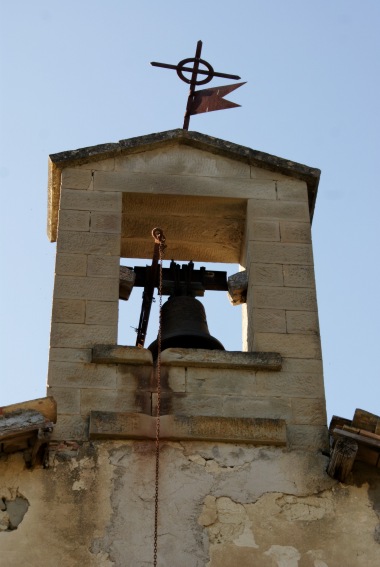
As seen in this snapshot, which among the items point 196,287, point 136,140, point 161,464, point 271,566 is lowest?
point 271,566

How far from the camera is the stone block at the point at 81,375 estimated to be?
8805 millimetres

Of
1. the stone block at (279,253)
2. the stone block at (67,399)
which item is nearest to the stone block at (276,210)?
the stone block at (279,253)

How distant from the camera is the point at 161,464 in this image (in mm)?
8461

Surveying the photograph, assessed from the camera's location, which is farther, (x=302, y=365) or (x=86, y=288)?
(x=86, y=288)

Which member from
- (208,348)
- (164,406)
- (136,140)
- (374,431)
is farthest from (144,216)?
(374,431)

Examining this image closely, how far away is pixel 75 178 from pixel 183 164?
32.2 inches

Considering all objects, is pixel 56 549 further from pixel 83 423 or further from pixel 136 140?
pixel 136 140

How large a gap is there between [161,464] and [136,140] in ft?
9.12

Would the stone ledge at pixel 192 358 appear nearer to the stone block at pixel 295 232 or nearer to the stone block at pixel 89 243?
the stone block at pixel 89 243

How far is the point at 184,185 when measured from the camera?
32.9 ft

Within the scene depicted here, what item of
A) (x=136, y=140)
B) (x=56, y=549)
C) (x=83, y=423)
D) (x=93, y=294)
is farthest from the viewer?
(x=136, y=140)

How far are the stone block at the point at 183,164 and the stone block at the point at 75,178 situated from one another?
0.24 meters

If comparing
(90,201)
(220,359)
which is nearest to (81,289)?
(90,201)

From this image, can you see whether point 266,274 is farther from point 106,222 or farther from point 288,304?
point 106,222
